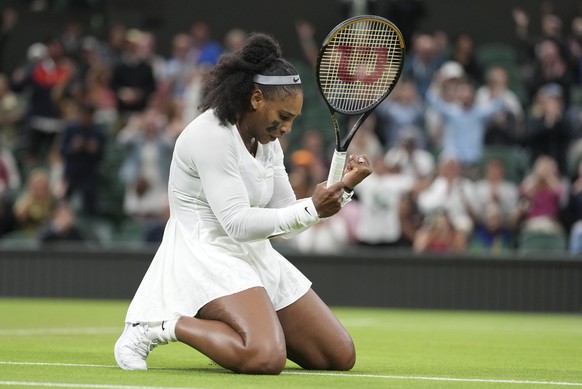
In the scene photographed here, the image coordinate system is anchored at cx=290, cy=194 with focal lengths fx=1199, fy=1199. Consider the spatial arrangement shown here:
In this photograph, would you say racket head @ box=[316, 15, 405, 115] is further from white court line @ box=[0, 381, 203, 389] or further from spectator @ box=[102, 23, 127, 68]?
spectator @ box=[102, 23, 127, 68]

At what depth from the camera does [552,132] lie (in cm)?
1537

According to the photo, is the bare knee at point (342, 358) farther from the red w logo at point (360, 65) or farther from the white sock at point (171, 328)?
the red w logo at point (360, 65)

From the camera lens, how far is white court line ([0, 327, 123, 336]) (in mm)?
9570

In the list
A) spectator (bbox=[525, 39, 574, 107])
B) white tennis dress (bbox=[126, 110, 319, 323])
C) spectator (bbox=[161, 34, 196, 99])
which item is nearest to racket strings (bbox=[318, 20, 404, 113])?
white tennis dress (bbox=[126, 110, 319, 323])

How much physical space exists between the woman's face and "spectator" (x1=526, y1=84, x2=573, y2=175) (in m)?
9.41

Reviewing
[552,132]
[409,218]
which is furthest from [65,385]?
[552,132]

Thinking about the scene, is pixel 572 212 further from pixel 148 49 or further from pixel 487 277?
pixel 148 49

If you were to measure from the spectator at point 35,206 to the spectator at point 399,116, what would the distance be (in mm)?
4486

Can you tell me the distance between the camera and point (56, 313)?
1267 cm

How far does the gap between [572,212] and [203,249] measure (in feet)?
29.0

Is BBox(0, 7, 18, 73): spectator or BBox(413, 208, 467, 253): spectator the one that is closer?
BBox(413, 208, 467, 253): spectator

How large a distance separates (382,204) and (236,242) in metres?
8.15

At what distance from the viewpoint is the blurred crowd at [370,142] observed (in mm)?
14516

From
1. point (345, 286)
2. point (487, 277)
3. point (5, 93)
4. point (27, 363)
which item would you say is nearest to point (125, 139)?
point (5, 93)
